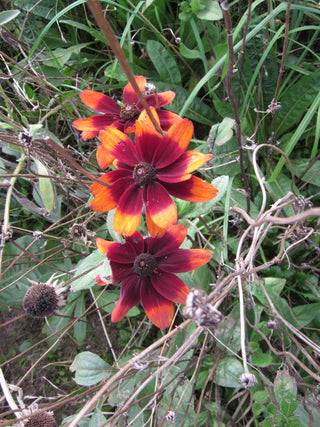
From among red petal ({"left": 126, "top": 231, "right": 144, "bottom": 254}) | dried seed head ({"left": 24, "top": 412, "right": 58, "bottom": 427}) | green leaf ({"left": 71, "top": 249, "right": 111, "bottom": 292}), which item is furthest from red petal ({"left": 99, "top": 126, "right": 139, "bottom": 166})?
dried seed head ({"left": 24, "top": 412, "right": 58, "bottom": 427})

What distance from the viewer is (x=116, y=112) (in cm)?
119

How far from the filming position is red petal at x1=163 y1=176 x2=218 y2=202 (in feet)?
2.88

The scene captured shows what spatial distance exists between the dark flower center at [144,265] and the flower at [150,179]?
0.28ft

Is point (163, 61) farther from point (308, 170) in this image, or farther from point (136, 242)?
point (136, 242)

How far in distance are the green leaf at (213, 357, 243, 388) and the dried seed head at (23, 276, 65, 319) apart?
0.61 m

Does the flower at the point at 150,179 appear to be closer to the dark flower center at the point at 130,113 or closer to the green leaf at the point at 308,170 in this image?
the dark flower center at the point at 130,113

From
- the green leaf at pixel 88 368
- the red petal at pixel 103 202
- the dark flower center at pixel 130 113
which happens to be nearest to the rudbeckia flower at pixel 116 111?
the dark flower center at pixel 130 113

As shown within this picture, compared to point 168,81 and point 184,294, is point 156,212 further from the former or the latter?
point 168,81

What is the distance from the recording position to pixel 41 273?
1618 mm

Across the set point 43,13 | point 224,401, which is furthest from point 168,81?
point 224,401

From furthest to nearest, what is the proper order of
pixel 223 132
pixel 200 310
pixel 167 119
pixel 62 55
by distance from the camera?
pixel 62 55 < pixel 223 132 < pixel 167 119 < pixel 200 310

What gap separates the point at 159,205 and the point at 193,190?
0.09 meters

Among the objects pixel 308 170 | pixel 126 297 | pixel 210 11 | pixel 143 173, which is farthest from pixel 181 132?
pixel 308 170

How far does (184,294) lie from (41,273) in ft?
2.96
